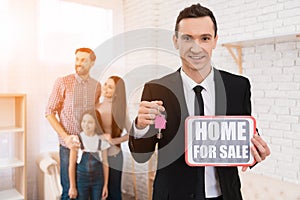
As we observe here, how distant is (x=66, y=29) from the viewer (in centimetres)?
273

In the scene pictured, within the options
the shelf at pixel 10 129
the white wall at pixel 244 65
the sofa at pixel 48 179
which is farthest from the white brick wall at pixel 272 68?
the shelf at pixel 10 129

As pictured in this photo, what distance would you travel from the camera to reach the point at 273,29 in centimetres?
191

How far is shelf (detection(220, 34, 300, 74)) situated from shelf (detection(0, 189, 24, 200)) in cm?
187

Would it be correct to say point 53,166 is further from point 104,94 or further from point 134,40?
point 134,40

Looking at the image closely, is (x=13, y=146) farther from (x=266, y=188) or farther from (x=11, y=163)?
(x=266, y=188)

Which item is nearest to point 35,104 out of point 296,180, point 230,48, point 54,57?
point 54,57

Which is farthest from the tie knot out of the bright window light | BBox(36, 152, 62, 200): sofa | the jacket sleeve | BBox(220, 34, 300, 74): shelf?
the bright window light

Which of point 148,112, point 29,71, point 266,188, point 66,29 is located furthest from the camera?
point 66,29

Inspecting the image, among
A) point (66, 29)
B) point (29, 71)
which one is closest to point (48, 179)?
point (29, 71)

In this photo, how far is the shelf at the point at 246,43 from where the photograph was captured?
67.9 inches

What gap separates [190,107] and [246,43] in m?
1.29

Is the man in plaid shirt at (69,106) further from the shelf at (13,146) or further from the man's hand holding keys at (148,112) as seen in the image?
the man's hand holding keys at (148,112)

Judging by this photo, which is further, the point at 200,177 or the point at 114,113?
the point at 114,113

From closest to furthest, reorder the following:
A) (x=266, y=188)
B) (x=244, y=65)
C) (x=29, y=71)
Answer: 1. (x=266, y=188)
2. (x=244, y=65)
3. (x=29, y=71)
